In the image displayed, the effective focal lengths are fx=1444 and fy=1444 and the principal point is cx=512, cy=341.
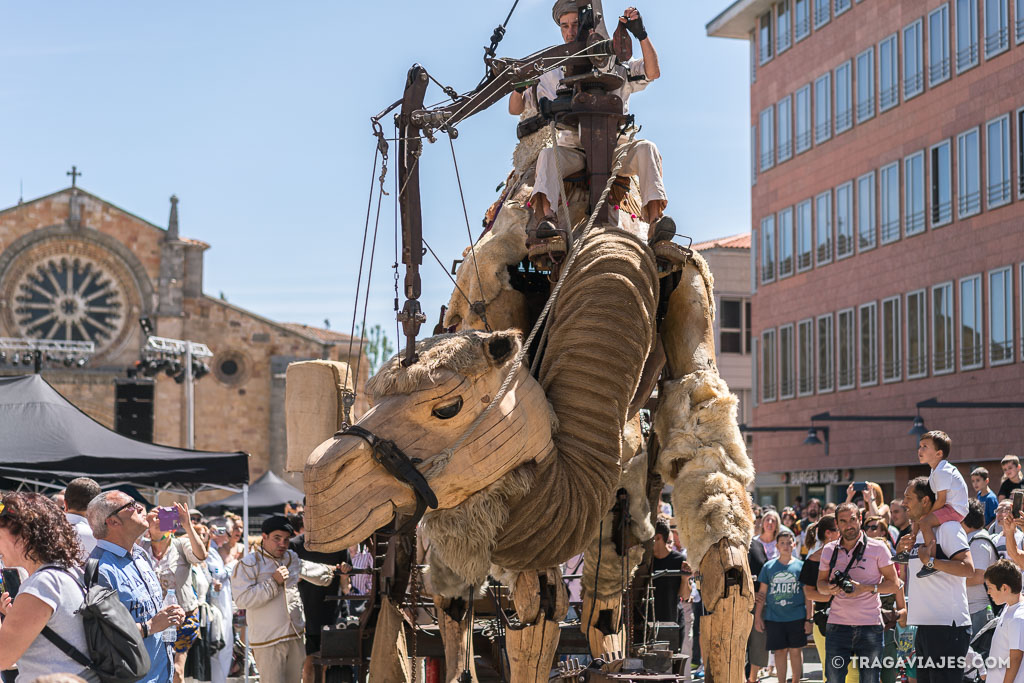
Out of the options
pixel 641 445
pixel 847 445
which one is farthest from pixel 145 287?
pixel 641 445

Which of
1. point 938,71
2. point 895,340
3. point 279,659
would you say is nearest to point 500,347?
point 279,659

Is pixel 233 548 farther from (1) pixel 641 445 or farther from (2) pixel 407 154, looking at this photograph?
(2) pixel 407 154

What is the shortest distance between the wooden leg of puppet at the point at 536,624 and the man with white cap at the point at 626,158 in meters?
1.60

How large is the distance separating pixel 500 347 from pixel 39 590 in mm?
2091

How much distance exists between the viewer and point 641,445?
779 cm

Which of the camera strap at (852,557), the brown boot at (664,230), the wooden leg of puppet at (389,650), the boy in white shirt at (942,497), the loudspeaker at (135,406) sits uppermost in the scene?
the loudspeaker at (135,406)

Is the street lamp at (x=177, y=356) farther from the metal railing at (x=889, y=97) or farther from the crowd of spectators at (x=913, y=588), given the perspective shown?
the crowd of spectators at (x=913, y=588)

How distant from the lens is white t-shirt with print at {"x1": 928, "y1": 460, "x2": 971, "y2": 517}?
9.80 metres

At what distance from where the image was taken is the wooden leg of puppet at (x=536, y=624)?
6.41 meters

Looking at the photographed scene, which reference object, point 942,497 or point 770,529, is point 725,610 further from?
point 770,529

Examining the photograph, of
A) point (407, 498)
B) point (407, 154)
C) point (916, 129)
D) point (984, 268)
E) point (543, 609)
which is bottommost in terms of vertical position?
point (543, 609)

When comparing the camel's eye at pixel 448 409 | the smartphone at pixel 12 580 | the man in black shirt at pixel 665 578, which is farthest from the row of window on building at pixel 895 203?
the camel's eye at pixel 448 409

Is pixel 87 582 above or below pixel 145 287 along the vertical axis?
below

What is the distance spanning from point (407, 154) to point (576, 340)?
1.07 metres
